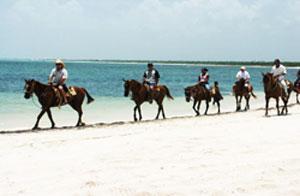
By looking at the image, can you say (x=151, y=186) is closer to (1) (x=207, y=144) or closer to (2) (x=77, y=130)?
(1) (x=207, y=144)

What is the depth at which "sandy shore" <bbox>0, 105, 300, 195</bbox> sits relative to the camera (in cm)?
824

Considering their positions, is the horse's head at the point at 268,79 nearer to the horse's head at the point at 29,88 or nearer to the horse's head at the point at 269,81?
the horse's head at the point at 269,81

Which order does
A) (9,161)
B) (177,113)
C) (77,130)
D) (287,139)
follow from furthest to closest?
(177,113) → (77,130) → (287,139) → (9,161)

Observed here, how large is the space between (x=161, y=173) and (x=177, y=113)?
16.8 m

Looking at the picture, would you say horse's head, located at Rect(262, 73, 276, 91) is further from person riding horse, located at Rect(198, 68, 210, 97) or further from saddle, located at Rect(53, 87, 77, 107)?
saddle, located at Rect(53, 87, 77, 107)

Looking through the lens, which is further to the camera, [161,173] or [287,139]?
→ [287,139]

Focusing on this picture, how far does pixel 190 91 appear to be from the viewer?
24.2 meters

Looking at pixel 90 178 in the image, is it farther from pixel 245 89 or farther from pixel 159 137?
pixel 245 89

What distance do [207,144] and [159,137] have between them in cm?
167

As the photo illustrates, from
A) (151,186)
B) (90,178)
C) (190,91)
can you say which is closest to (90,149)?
(90,178)

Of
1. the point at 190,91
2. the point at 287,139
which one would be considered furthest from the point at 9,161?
the point at 190,91

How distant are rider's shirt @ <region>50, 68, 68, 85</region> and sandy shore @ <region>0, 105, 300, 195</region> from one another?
3.60 meters

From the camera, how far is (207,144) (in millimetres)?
12305

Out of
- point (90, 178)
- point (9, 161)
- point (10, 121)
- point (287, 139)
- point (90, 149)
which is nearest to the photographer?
point (90, 178)
